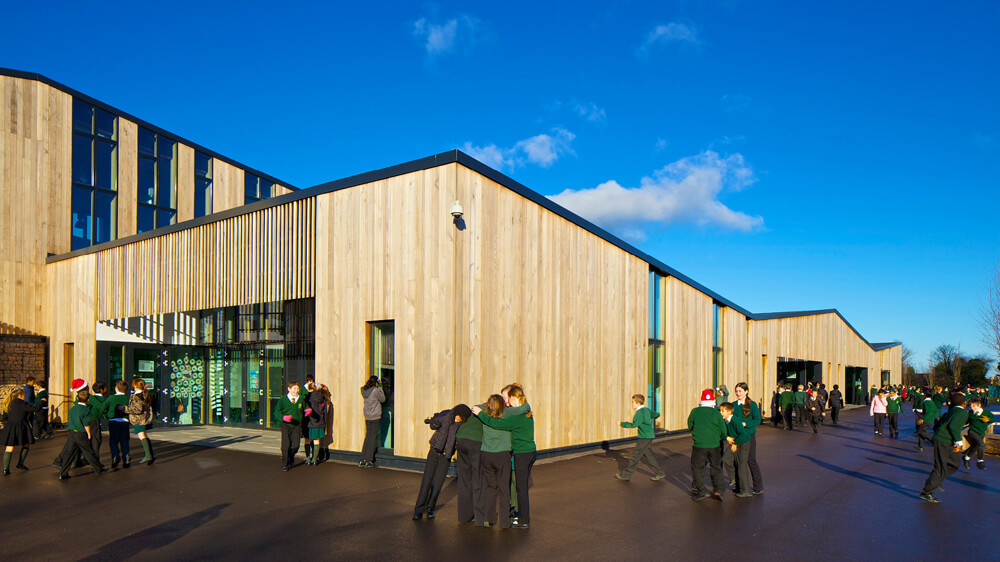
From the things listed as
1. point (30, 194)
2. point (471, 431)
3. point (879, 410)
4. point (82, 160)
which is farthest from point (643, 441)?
point (82, 160)

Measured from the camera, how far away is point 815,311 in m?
34.3

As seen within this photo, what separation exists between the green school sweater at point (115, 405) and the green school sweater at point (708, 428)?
9779 millimetres

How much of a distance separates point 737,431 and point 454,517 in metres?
4.42

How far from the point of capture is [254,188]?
28.7 m

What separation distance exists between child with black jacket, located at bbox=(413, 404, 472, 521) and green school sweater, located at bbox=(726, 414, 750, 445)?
14.1 ft

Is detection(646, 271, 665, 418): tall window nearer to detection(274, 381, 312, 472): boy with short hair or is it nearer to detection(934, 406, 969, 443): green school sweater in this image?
detection(934, 406, 969, 443): green school sweater

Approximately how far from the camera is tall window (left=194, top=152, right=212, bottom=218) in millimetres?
25688

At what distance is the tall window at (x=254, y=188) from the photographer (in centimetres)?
2817

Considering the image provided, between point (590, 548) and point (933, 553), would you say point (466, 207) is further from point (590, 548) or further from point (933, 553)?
point (933, 553)

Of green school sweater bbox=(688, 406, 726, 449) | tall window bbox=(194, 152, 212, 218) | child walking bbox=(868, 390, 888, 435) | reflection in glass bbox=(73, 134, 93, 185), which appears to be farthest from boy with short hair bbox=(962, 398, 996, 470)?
tall window bbox=(194, 152, 212, 218)

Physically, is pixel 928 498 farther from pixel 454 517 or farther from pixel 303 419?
pixel 303 419

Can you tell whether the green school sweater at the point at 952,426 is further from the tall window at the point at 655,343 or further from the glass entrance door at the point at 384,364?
the tall window at the point at 655,343

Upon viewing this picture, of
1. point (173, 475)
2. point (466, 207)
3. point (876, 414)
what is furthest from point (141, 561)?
point (876, 414)

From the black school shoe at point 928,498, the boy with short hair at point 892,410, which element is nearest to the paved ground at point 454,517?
the black school shoe at point 928,498
